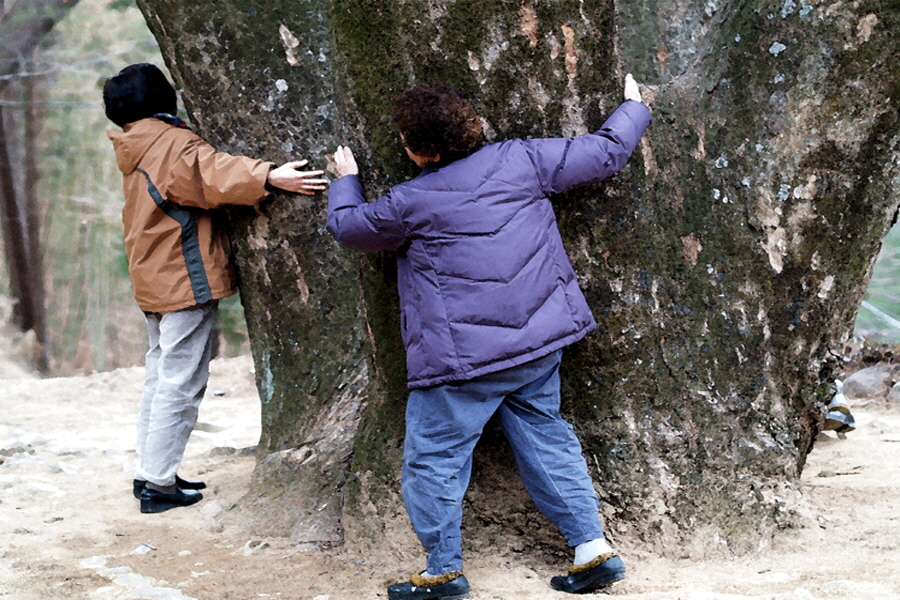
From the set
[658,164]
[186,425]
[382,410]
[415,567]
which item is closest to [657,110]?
[658,164]

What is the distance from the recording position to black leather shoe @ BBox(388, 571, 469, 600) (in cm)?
274

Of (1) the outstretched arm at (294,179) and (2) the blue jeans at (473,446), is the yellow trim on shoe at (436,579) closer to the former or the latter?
(2) the blue jeans at (473,446)

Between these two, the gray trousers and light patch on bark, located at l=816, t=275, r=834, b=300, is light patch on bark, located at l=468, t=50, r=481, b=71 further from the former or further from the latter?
the gray trousers

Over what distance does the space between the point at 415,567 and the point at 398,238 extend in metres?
1.19

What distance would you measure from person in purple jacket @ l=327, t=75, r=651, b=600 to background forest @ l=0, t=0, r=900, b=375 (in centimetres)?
1304

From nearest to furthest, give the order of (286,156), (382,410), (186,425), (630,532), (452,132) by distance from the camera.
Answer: (452,132), (630,532), (382,410), (286,156), (186,425)

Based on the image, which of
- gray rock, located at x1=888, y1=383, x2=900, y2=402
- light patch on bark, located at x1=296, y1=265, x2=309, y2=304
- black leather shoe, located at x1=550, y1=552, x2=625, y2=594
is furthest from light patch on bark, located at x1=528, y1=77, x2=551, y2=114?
gray rock, located at x1=888, y1=383, x2=900, y2=402

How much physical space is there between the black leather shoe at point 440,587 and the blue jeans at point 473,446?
27 millimetres

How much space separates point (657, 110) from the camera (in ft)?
10.2

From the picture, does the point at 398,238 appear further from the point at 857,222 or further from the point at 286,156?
the point at 857,222

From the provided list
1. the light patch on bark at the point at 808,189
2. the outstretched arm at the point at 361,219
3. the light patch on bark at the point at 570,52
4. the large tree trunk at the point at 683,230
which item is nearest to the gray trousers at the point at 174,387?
the large tree trunk at the point at 683,230

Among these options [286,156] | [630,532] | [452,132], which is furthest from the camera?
[286,156]

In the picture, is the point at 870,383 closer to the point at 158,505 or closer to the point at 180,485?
the point at 180,485

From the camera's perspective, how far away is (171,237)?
384 centimetres
